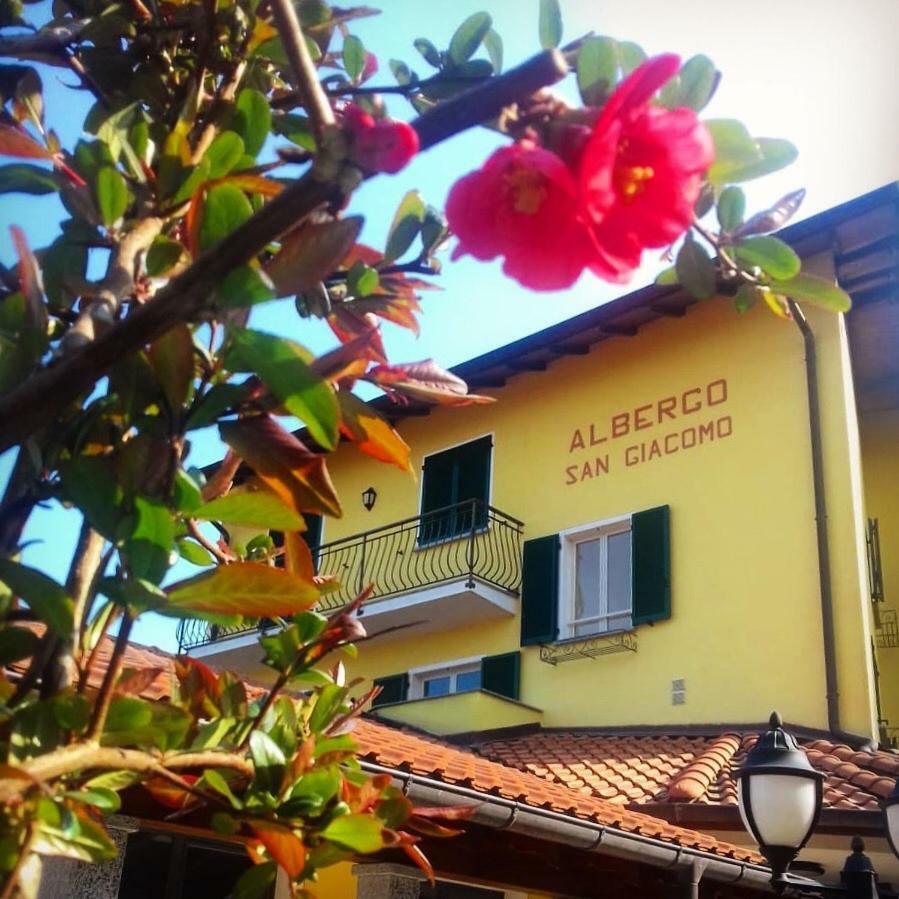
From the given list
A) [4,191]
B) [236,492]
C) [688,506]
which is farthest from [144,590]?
[688,506]

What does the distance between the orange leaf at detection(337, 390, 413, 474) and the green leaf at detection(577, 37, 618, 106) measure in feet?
1.60

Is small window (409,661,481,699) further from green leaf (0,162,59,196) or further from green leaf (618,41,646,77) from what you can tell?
green leaf (618,41,646,77)

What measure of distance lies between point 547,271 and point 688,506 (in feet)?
34.4

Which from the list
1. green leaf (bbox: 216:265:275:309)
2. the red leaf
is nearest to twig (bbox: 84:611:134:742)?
green leaf (bbox: 216:265:275:309)

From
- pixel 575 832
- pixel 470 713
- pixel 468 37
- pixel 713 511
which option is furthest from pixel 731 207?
pixel 470 713

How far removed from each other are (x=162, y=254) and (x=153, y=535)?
355mm

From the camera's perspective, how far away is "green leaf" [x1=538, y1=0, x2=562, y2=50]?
1.23 meters

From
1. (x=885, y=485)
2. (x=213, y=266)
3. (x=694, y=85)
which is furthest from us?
(x=885, y=485)

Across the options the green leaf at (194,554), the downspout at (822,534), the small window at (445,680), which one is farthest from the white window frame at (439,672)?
the green leaf at (194,554)

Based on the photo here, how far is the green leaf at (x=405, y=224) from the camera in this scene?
165cm

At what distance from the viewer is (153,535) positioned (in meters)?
1.09

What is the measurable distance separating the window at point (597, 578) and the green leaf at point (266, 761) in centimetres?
984

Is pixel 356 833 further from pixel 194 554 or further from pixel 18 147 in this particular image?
pixel 18 147

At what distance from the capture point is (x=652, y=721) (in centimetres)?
1069
